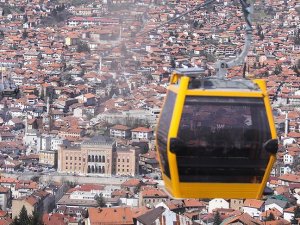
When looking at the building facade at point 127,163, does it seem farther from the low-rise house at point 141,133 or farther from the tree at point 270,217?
the tree at point 270,217

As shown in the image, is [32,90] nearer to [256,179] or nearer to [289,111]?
[289,111]

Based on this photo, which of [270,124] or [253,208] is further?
[253,208]

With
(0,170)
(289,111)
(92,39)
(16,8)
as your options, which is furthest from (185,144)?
(16,8)

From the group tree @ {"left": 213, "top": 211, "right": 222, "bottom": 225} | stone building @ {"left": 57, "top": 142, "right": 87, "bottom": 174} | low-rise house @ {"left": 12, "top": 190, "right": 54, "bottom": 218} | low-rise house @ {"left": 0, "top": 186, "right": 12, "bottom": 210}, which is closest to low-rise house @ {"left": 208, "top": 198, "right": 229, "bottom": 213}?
tree @ {"left": 213, "top": 211, "right": 222, "bottom": 225}

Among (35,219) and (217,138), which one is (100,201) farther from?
(217,138)

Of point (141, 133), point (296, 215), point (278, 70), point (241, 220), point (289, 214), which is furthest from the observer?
point (278, 70)

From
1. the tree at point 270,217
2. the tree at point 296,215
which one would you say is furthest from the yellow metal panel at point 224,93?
the tree at point 270,217

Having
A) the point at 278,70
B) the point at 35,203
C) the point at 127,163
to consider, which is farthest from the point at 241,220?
the point at 278,70
